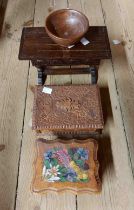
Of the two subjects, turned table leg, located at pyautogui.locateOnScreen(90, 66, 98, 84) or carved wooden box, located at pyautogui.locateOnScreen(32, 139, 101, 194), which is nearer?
carved wooden box, located at pyautogui.locateOnScreen(32, 139, 101, 194)

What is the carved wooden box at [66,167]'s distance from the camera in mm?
997

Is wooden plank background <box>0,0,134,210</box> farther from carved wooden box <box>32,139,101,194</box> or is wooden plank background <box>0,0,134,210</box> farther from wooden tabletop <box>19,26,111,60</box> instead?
wooden tabletop <box>19,26,111,60</box>

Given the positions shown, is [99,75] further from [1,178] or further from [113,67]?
[1,178]

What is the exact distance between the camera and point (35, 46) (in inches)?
49.1

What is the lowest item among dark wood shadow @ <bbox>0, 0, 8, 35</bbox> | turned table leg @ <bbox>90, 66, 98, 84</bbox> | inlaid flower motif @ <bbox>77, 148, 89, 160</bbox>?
inlaid flower motif @ <bbox>77, 148, 89, 160</bbox>

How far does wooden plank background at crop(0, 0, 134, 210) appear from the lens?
1.07 m

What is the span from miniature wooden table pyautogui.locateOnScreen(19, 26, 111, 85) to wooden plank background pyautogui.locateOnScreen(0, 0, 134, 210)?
0.72 feet

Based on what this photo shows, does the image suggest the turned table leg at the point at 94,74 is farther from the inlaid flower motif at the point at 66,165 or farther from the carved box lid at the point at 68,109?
the inlaid flower motif at the point at 66,165

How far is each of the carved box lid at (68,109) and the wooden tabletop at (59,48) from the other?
6.0 inches

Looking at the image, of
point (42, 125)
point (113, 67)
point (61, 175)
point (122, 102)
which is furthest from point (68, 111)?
point (113, 67)

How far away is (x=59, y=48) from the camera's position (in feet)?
4.02

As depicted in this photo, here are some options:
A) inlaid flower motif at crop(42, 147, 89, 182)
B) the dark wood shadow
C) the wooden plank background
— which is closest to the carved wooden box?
inlaid flower motif at crop(42, 147, 89, 182)

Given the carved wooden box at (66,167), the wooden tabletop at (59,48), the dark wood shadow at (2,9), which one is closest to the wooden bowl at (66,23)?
the wooden tabletop at (59,48)

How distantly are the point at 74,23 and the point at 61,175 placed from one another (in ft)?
2.42
